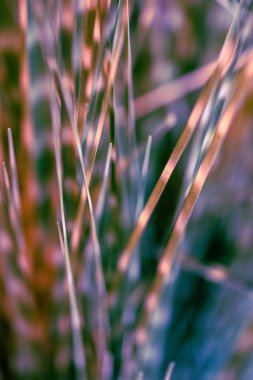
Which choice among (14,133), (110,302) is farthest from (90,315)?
(14,133)

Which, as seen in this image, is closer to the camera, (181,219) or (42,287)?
(181,219)

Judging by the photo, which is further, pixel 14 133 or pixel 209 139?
pixel 14 133

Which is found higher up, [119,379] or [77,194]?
[77,194]

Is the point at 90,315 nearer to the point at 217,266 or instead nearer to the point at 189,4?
the point at 217,266

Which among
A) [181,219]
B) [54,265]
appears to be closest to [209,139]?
[181,219]

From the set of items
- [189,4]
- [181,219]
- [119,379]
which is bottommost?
[119,379]

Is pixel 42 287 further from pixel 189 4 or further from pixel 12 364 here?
pixel 189 4
